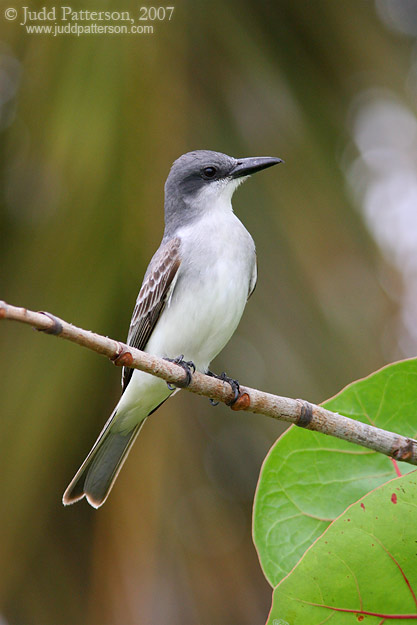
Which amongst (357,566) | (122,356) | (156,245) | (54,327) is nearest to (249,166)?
(156,245)

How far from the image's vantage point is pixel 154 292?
138 inches

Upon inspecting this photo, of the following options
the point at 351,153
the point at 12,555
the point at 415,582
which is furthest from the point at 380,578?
the point at 351,153

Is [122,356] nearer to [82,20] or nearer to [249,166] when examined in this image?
[249,166]

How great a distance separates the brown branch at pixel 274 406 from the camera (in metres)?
1.96

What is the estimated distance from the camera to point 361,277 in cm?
469

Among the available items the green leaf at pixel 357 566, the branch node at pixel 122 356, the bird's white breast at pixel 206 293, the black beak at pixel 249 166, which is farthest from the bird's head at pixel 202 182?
the green leaf at pixel 357 566

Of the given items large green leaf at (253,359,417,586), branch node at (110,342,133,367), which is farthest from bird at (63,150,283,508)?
branch node at (110,342,133,367)

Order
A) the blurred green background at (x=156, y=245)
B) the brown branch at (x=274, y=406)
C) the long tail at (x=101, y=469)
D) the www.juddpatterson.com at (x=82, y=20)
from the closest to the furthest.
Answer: the brown branch at (x=274, y=406) < the long tail at (x=101, y=469) < the blurred green background at (x=156, y=245) < the www.juddpatterson.com at (x=82, y=20)

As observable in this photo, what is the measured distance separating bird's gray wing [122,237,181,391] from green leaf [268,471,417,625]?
1801 mm

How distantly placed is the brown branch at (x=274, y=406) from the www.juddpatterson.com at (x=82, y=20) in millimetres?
2954

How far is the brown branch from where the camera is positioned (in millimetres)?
1958

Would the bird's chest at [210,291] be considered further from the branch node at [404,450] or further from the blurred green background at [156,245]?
the branch node at [404,450]

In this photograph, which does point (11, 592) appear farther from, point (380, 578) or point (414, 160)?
point (414, 160)

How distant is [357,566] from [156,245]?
9.28 ft
